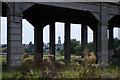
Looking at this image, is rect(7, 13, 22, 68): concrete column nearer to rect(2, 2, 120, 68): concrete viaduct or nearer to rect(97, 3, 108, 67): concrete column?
rect(2, 2, 120, 68): concrete viaduct

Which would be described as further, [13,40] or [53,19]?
[53,19]

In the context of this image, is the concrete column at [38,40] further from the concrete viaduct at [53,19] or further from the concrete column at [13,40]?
the concrete column at [13,40]

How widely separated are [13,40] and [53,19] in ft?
29.2

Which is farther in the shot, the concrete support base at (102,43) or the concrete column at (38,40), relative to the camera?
the concrete column at (38,40)

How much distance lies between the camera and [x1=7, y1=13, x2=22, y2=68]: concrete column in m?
11.7

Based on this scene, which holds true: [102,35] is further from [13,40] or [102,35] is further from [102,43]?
[13,40]

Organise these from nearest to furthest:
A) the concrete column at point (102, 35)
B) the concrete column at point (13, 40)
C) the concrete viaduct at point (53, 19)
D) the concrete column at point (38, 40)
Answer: the concrete column at point (13, 40) < the concrete viaduct at point (53, 19) < the concrete column at point (102, 35) < the concrete column at point (38, 40)

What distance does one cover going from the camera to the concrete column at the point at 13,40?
1169cm

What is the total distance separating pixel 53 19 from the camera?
20.1m

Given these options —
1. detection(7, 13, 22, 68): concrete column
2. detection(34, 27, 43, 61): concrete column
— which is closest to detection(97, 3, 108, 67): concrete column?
detection(34, 27, 43, 61): concrete column

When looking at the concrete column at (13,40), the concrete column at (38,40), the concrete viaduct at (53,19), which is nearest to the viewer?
the concrete column at (13,40)

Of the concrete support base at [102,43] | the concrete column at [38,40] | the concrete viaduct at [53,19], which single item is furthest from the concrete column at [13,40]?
the concrete column at [38,40]

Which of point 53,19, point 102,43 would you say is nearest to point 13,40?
point 102,43

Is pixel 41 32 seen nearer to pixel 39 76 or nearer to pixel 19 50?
pixel 19 50
